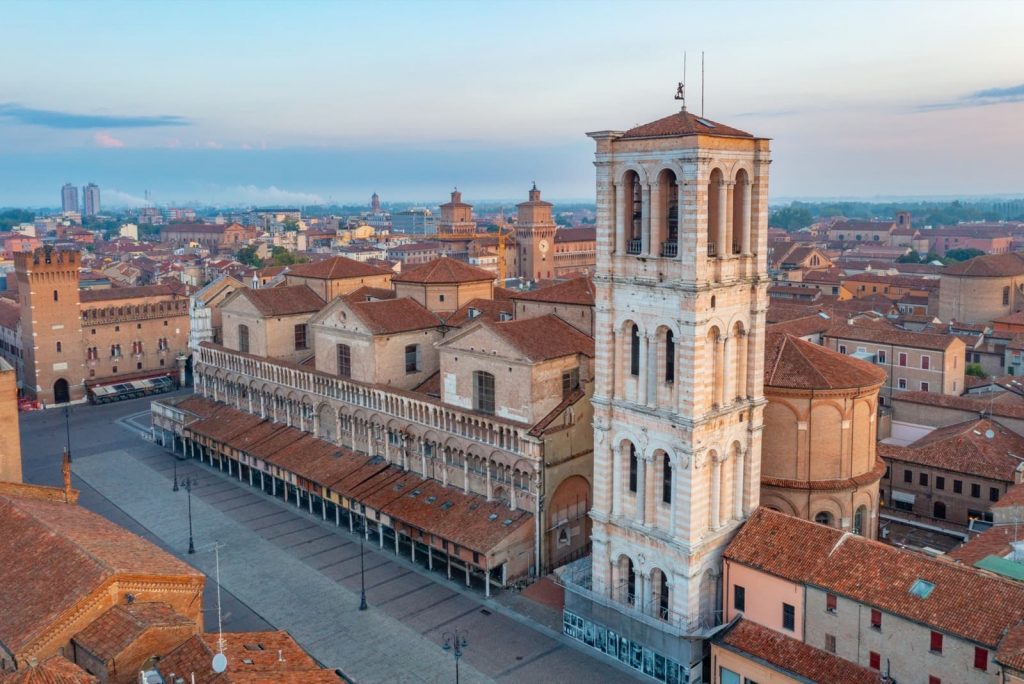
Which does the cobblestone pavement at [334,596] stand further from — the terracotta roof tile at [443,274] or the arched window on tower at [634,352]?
the terracotta roof tile at [443,274]

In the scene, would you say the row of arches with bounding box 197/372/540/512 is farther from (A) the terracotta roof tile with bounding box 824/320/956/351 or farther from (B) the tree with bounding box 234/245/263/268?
(B) the tree with bounding box 234/245/263/268

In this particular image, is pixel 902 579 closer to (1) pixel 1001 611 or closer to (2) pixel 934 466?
(1) pixel 1001 611

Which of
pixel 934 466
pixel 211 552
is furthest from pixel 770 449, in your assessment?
pixel 211 552

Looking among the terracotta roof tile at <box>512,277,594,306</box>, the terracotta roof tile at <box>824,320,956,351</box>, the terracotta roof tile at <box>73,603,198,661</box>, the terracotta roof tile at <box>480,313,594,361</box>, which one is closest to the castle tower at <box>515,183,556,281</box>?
the terracotta roof tile at <box>824,320,956,351</box>

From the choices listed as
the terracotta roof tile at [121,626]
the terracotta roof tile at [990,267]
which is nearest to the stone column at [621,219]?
the terracotta roof tile at [121,626]

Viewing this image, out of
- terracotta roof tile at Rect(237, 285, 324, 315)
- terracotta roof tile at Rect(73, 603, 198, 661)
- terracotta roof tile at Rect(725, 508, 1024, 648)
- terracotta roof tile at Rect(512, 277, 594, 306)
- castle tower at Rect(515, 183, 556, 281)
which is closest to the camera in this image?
terracotta roof tile at Rect(725, 508, 1024, 648)

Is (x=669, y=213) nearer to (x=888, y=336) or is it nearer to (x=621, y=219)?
(x=621, y=219)
